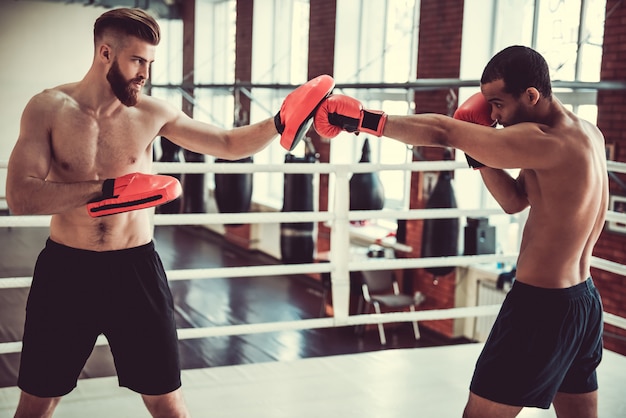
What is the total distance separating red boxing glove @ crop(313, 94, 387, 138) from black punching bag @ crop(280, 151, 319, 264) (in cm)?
337

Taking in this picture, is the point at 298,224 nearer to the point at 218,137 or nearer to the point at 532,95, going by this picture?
the point at 218,137

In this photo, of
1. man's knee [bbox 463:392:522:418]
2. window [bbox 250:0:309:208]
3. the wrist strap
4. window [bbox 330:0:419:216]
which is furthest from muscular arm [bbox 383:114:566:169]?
window [bbox 250:0:309:208]

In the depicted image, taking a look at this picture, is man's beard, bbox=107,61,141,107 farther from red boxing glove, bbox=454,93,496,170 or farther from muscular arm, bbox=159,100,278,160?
red boxing glove, bbox=454,93,496,170

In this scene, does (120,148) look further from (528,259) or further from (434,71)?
(434,71)

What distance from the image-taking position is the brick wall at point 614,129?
14.2 ft

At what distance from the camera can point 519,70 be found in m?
1.57

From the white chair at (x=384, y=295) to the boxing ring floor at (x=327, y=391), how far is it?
279cm

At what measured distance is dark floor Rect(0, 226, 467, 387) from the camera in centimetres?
487

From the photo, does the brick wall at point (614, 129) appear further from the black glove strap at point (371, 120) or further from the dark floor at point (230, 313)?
the black glove strap at point (371, 120)

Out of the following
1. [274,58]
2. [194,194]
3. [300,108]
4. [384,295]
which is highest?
[274,58]

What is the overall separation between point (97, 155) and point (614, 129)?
3.57 meters

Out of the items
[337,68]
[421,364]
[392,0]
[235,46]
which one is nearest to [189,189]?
[337,68]

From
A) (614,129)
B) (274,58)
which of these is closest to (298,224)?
(614,129)

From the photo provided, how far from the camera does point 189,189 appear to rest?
645cm
